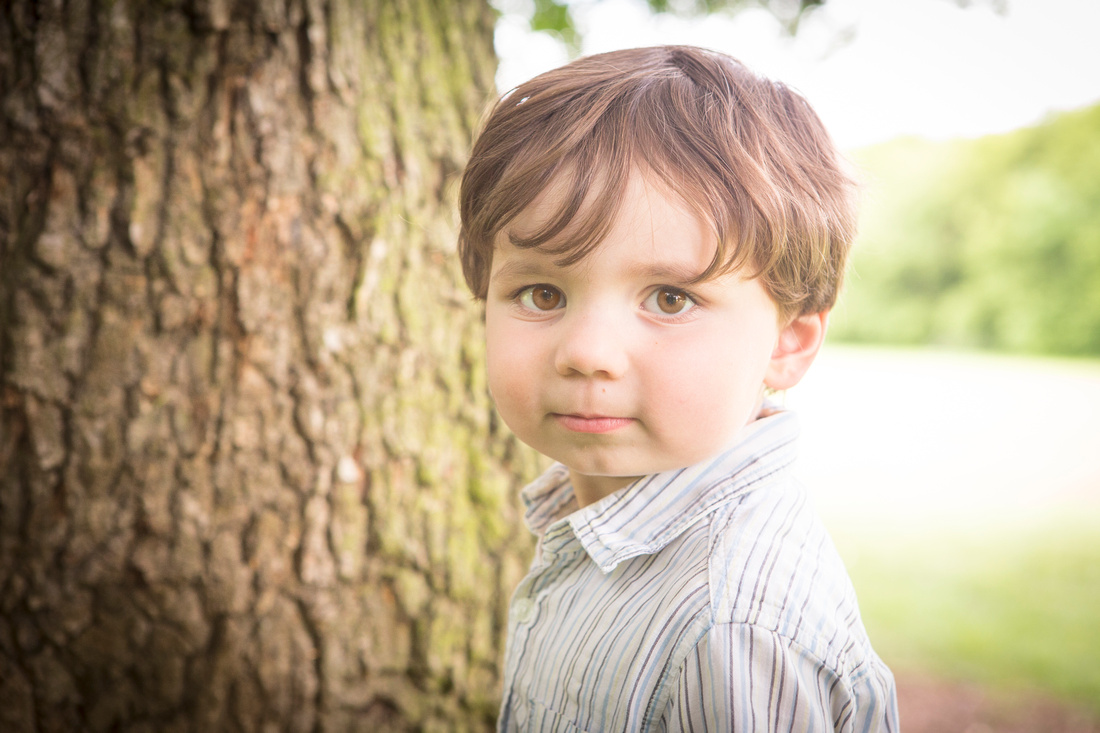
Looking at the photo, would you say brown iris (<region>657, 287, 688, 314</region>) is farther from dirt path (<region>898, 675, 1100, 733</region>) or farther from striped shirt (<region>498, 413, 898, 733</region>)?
dirt path (<region>898, 675, 1100, 733</region>)

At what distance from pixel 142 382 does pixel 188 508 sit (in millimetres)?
352

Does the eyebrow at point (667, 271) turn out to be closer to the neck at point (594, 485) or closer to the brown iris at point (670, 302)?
the brown iris at point (670, 302)

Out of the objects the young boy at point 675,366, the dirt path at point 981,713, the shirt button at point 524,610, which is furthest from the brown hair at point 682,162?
the dirt path at point 981,713

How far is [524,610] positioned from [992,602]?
5.51 metres

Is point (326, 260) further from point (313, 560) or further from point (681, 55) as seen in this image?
point (681, 55)

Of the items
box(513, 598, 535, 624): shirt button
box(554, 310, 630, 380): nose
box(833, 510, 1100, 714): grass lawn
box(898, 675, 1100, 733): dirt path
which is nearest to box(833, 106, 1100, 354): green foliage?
box(833, 510, 1100, 714): grass lawn

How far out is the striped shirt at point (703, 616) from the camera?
0.89 m

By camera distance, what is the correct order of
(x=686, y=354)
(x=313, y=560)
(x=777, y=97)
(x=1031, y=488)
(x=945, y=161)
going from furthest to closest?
1. (x=945, y=161)
2. (x=1031, y=488)
3. (x=313, y=560)
4. (x=777, y=97)
5. (x=686, y=354)

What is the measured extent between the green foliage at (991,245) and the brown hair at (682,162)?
13.8m

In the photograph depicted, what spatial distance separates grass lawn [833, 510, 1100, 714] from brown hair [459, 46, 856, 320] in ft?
13.8

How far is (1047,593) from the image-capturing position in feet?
18.3

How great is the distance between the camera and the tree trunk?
1855 mm

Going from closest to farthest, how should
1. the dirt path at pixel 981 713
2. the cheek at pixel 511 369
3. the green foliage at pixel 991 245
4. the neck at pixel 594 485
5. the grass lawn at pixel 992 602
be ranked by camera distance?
1. the cheek at pixel 511 369
2. the neck at pixel 594 485
3. the dirt path at pixel 981 713
4. the grass lawn at pixel 992 602
5. the green foliage at pixel 991 245

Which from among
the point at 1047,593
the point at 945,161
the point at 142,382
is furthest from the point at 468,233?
the point at 945,161
